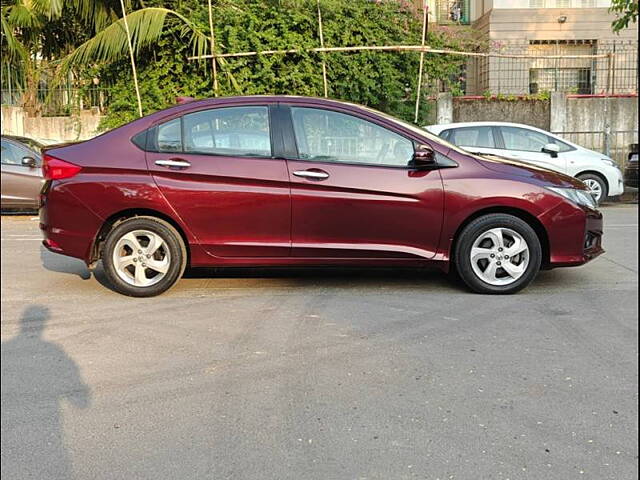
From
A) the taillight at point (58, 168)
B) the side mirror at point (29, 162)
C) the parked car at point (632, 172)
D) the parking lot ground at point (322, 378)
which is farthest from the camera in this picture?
the parked car at point (632, 172)

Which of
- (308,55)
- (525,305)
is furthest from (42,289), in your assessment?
(308,55)

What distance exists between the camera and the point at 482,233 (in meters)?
5.86

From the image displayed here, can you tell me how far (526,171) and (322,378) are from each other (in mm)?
2899

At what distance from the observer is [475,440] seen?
3303mm

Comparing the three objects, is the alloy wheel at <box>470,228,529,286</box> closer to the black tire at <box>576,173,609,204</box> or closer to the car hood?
the car hood

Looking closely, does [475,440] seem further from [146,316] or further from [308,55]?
[308,55]

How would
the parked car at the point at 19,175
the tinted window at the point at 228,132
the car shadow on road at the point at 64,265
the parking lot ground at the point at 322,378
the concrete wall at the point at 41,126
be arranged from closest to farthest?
the parking lot ground at the point at 322,378
the tinted window at the point at 228,132
the car shadow on road at the point at 64,265
the parked car at the point at 19,175
the concrete wall at the point at 41,126

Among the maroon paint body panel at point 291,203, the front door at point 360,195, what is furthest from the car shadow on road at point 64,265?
the front door at point 360,195

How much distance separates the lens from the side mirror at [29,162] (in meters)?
11.8

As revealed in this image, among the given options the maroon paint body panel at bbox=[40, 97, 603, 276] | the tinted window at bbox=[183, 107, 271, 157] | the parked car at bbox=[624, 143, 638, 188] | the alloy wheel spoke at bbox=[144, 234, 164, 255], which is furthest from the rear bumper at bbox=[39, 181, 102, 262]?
the parked car at bbox=[624, 143, 638, 188]

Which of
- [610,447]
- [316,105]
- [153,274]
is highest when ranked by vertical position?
[316,105]

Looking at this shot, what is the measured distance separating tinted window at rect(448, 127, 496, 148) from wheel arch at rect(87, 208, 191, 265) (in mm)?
6967

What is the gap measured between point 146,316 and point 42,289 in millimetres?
1421

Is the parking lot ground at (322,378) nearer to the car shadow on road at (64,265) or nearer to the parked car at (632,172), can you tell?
the car shadow on road at (64,265)
